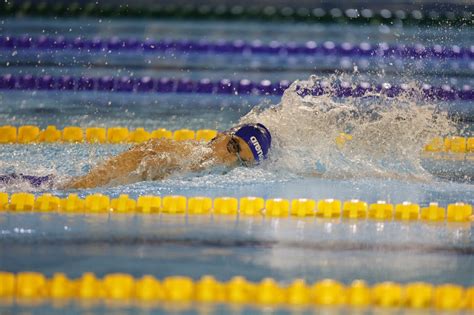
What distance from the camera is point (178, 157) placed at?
5234 mm

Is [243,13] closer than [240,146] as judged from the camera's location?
No

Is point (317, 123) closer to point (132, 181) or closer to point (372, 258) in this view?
point (132, 181)

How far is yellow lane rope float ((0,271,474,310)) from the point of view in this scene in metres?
3.13

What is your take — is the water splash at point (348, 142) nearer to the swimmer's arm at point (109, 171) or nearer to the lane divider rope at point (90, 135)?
the swimmer's arm at point (109, 171)

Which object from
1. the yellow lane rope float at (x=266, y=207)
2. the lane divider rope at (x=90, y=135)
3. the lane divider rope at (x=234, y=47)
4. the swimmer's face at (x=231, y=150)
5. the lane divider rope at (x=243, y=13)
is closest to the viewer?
the yellow lane rope float at (x=266, y=207)

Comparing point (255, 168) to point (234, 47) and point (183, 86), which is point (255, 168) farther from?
point (234, 47)

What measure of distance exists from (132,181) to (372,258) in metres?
1.73

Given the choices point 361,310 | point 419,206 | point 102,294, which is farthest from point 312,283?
point 419,206

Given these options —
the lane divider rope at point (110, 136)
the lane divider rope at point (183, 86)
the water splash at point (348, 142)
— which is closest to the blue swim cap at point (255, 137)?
the water splash at point (348, 142)

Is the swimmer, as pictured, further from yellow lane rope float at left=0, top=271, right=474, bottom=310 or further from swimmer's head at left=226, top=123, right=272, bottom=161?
yellow lane rope float at left=0, top=271, right=474, bottom=310

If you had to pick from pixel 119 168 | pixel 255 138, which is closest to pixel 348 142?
pixel 255 138

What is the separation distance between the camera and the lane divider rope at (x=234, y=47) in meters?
8.84

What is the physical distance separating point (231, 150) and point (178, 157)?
0.32 meters

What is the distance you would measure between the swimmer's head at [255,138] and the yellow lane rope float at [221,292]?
80.2 inches
